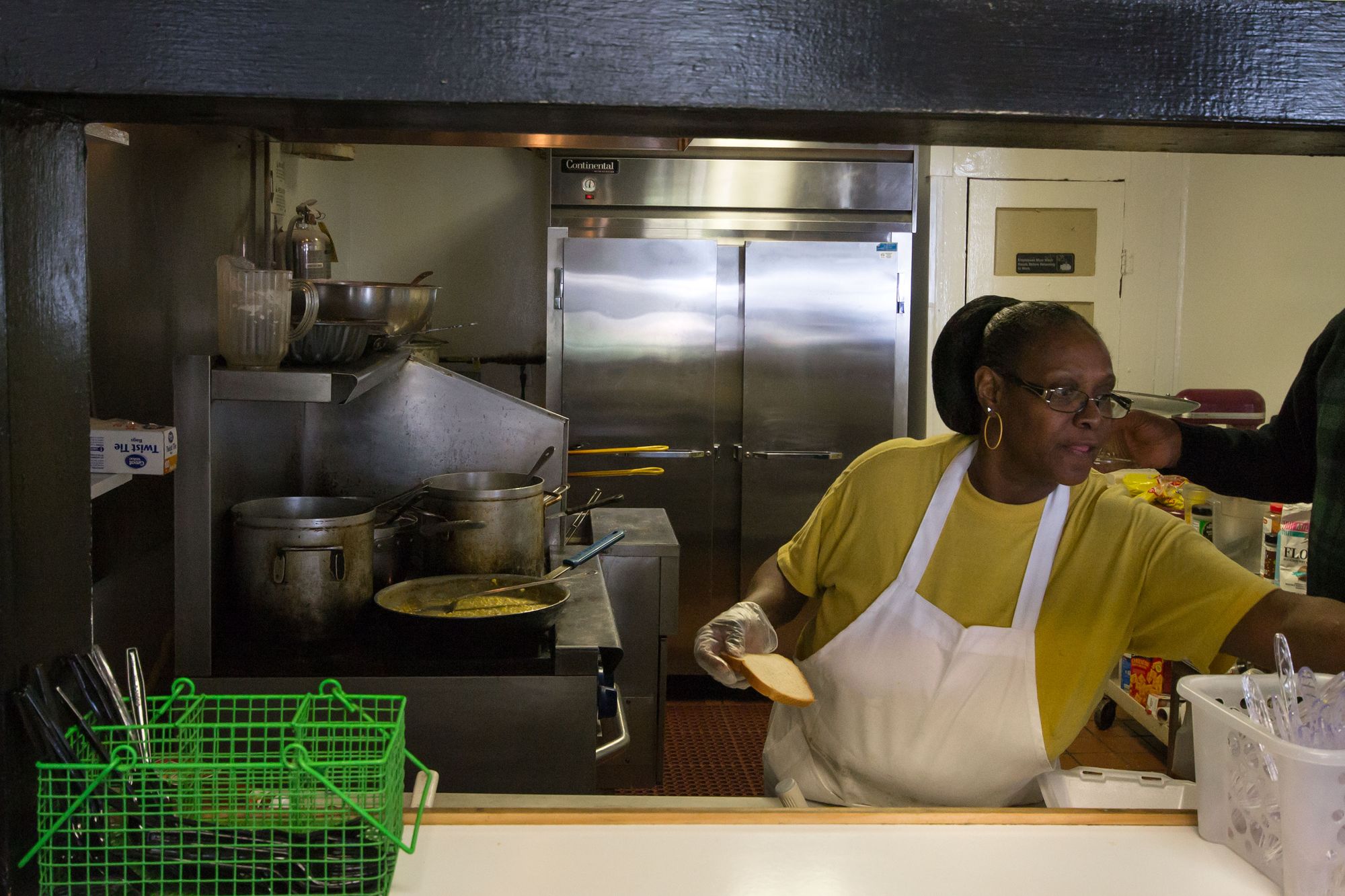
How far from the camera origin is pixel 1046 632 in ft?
5.94

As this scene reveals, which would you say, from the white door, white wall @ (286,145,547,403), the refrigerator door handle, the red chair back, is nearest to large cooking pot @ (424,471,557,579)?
the refrigerator door handle

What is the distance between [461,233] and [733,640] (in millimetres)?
4134

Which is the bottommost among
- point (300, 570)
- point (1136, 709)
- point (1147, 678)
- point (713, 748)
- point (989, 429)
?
point (713, 748)

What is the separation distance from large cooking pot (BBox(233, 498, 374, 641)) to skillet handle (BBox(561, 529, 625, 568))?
0.73 metres

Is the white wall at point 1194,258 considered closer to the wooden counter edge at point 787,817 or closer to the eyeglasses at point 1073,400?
the eyeglasses at point 1073,400

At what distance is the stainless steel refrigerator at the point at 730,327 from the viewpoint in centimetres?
482

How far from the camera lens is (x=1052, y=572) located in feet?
6.06

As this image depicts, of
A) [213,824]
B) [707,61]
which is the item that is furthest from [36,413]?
[707,61]

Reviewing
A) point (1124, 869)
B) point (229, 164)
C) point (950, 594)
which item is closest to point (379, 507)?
point (229, 164)

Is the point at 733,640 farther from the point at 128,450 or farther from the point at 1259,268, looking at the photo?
the point at 1259,268

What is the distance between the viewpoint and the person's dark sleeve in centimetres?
195

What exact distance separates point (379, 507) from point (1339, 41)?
223 cm

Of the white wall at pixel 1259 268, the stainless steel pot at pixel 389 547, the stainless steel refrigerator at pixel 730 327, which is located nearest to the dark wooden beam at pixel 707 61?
the stainless steel pot at pixel 389 547

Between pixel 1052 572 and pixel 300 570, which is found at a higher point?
pixel 1052 572
